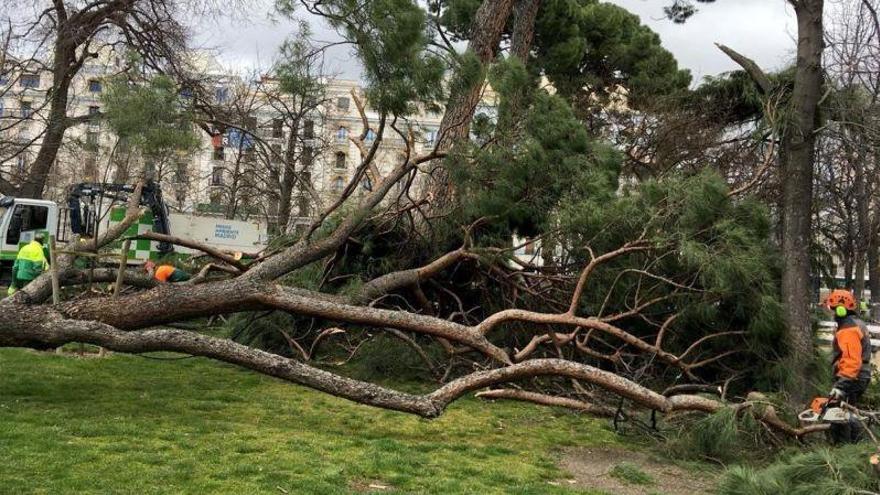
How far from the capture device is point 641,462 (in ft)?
17.8

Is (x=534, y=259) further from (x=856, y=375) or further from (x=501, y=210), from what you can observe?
(x=856, y=375)

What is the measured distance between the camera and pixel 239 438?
513 centimetres

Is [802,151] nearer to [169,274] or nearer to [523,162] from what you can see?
[523,162]

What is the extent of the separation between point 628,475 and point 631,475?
19 mm

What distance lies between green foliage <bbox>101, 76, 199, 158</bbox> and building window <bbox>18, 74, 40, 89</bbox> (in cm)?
831

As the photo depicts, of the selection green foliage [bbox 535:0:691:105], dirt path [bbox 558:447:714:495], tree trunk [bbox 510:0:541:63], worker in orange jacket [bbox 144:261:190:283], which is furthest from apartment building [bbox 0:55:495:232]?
green foliage [bbox 535:0:691:105]

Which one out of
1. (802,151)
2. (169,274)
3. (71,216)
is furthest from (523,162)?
(71,216)

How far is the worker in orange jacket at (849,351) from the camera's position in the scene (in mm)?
5594

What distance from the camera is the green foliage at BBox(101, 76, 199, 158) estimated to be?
7.95m

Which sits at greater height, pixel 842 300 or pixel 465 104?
pixel 465 104

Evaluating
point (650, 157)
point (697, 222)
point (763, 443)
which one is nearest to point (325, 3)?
point (697, 222)

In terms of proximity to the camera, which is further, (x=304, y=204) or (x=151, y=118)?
(x=304, y=204)

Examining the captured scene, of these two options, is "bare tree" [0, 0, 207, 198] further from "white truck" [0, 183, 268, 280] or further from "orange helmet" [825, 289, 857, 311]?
"orange helmet" [825, 289, 857, 311]

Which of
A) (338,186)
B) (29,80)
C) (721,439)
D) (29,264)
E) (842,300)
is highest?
(29,80)
